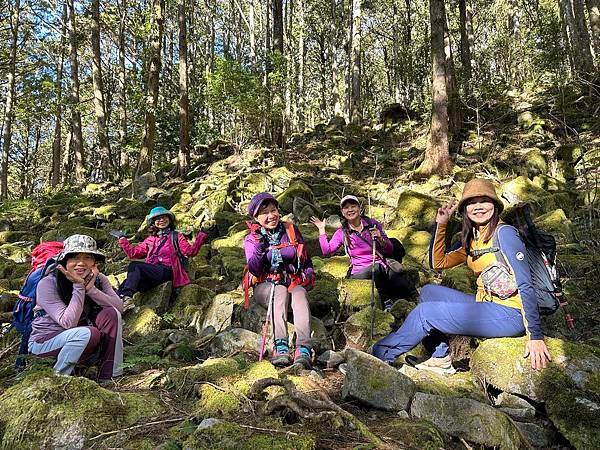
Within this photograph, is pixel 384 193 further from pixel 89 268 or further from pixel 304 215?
pixel 89 268

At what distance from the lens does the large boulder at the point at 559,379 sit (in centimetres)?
305

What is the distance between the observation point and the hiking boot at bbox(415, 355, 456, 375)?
152 inches

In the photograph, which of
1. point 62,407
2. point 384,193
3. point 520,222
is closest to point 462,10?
point 384,193

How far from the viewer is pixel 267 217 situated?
187 inches

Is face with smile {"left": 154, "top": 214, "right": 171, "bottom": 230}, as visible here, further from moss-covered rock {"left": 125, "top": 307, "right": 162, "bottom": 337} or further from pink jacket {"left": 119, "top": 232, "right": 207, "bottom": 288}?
moss-covered rock {"left": 125, "top": 307, "right": 162, "bottom": 337}

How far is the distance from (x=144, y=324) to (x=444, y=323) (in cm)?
342

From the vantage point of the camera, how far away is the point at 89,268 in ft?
13.4

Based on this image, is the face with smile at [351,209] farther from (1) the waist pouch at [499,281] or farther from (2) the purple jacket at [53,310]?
(2) the purple jacket at [53,310]

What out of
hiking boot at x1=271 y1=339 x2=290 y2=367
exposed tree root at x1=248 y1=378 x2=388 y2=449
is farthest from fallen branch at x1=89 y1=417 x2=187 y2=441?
hiking boot at x1=271 y1=339 x2=290 y2=367

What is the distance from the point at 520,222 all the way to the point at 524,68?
2151 cm

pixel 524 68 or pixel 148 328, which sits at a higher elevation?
pixel 524 68

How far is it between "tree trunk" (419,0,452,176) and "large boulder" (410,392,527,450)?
8072 mm

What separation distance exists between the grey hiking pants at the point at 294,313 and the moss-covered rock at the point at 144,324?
1.72 metres

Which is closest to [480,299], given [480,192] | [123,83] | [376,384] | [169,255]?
[480,192]
